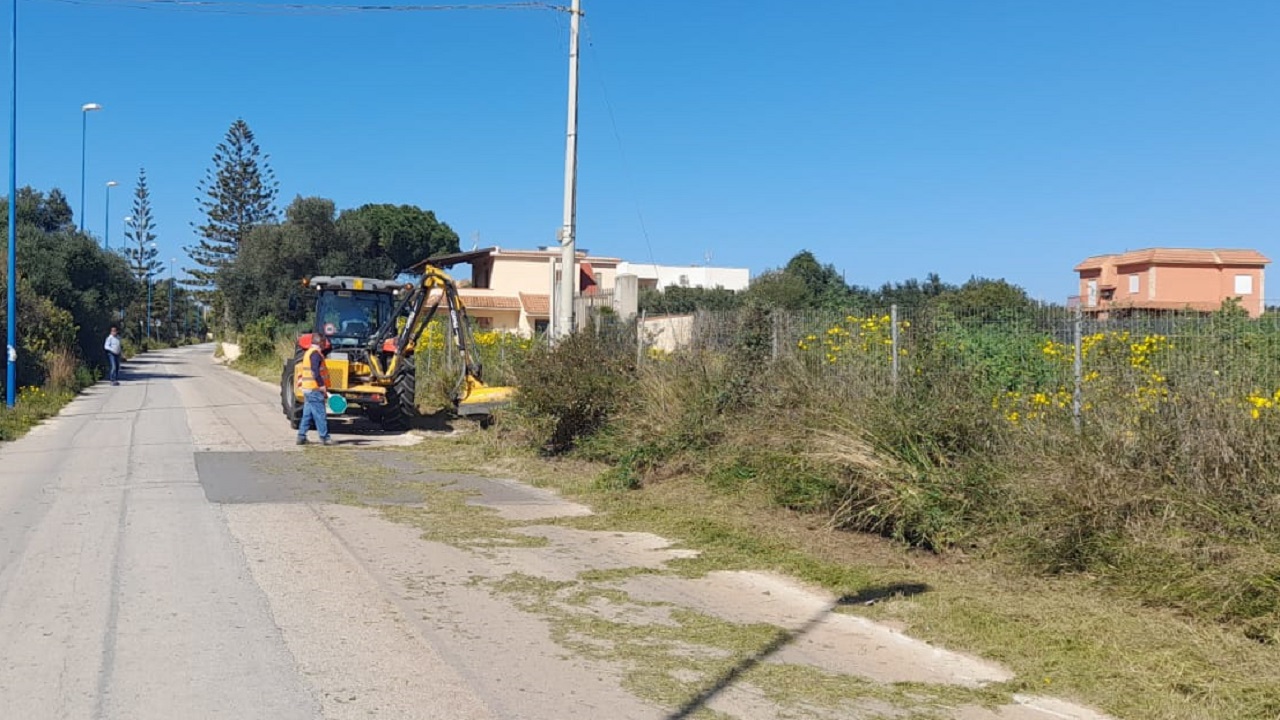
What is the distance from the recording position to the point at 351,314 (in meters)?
19.8

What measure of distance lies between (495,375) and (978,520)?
488 inches

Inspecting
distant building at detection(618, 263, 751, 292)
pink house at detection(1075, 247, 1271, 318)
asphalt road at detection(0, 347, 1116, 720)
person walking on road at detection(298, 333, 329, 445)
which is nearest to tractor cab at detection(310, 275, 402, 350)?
person walking on road at detection(298, 333, 329, 445)

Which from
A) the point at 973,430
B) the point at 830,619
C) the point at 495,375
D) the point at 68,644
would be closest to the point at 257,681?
the point at 68,644

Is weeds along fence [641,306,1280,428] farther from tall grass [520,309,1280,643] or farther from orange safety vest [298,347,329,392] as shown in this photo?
orange safety vest [298,347,329,392]

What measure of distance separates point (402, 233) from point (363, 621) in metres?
62.6

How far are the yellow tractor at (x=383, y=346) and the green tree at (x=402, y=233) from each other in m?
42.5

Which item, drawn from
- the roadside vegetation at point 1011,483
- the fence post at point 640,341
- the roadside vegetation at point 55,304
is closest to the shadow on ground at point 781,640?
the roadside vegetation at point 1011,483

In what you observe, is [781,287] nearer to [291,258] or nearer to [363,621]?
[291,258]

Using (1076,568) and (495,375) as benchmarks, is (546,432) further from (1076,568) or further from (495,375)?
(1076,568)

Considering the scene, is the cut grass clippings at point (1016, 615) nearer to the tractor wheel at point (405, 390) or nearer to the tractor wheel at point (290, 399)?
the tractor wheel at point (405, 390)

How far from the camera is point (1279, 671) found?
18.5ft

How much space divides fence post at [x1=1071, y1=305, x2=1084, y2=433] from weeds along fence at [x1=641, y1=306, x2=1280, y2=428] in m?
0.01

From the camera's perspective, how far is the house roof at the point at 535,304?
54.3 m

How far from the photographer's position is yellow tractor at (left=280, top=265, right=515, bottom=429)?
18.2 metres
